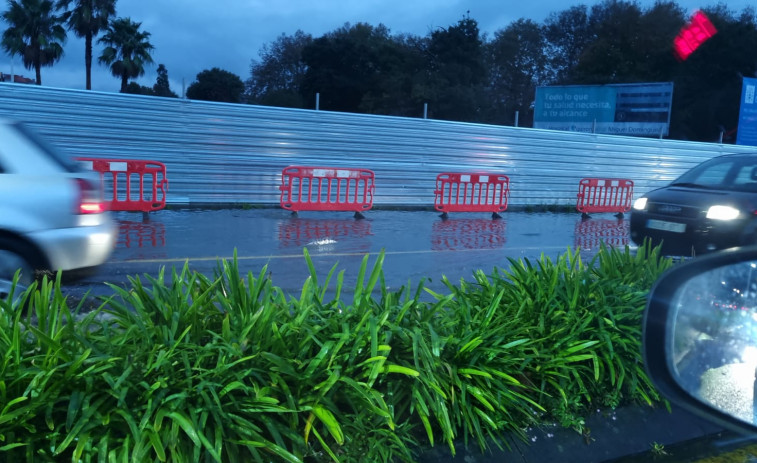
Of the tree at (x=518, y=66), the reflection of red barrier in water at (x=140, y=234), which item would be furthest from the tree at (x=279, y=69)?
the reflection of red barrier in water at (x=140, y=234)

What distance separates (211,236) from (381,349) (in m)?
8.32

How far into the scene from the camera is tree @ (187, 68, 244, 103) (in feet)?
188

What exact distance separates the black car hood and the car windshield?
156mm

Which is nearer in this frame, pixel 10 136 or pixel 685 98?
pixel 10 136

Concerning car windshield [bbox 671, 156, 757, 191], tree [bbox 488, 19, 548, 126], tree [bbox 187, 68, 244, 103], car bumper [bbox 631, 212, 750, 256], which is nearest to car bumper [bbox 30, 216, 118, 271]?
car bumper [bbox 631, 212, 750, 256]

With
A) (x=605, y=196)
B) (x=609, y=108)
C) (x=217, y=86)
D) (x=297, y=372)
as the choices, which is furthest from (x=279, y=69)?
(x=297, y=372)

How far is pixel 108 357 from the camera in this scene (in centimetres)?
313

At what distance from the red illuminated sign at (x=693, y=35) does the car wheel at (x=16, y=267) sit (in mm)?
10603

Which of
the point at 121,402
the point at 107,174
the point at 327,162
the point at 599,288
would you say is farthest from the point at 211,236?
the point at 121,402

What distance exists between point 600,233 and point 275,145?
7.44 m

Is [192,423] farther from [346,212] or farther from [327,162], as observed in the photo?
[327,162]

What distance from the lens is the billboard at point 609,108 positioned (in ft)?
117

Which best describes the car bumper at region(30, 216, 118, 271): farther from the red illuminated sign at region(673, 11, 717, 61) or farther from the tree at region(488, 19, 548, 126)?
the tree at region(488, 19, 548, 126)

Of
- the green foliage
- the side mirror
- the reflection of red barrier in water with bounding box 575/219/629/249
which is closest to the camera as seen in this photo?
the side mirror
